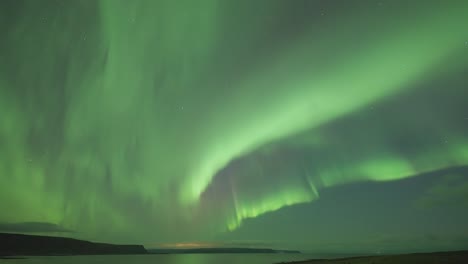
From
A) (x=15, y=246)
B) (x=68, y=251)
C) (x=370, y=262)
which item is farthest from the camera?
(x=68, y=251)

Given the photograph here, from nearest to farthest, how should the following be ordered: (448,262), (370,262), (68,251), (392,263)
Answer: (448,262)
(392,263)
(370,262)
(68,251)

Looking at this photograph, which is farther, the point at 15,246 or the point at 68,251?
the point at 68,251

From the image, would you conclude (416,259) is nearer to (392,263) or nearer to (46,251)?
(392,263)

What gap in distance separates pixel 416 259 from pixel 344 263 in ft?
20.5

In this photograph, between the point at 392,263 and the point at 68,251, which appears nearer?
the point at 392,263

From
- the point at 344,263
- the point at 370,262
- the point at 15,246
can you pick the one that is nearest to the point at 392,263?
the point at 370,262

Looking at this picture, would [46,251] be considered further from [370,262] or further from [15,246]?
[370,262]

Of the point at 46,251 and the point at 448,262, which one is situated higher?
the point at 46,251

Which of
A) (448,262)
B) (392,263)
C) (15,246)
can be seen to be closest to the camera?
(448,262)

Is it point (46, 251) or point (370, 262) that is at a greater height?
point (46, 251)

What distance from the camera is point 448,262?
2684cm

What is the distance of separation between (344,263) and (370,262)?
2647mm

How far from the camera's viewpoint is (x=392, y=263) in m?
28.6

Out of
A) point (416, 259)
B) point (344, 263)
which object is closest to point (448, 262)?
point (416, 259)
